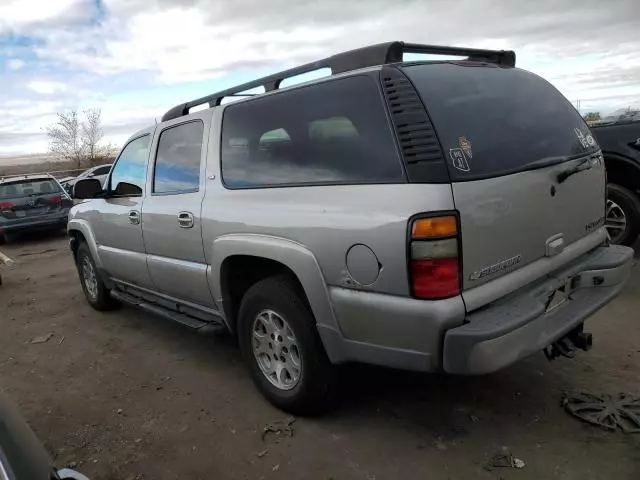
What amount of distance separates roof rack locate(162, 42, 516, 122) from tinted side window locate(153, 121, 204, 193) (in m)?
0.27

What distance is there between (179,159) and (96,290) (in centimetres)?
250

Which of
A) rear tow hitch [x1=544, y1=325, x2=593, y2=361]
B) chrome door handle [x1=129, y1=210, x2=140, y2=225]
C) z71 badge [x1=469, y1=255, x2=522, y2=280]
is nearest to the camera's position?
z71 badge [x1=469, y1=255, x2=522, y2=280]

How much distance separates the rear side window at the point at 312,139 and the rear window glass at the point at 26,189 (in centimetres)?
1048

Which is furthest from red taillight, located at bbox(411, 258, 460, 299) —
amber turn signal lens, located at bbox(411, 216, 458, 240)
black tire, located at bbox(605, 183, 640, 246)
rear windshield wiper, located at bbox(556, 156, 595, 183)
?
black tire, located at bbox(605, 183, 640, 246)

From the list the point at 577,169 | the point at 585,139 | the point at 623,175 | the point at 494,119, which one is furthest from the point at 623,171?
the point at 494,119

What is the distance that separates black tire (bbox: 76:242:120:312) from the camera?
5859 mm

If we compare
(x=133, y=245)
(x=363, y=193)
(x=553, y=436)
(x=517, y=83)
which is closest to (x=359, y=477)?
(x=553, y=436)

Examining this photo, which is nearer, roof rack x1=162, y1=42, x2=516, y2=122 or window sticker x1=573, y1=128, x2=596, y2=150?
roof rack x1=162, y1=42, x2=516, y2=122

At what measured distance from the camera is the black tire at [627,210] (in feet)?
19.6

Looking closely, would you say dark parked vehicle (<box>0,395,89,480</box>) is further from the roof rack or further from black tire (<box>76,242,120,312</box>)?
black tire (<box>76,242,120,312</box>)

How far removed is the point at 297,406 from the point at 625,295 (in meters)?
3.49

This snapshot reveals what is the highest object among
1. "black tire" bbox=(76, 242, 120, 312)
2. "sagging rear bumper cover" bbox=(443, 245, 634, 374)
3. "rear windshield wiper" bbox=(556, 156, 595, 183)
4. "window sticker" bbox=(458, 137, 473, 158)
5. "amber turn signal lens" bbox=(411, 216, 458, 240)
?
"window sticker" bbox=(458, 137, 473, 158)

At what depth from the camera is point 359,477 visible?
2.81 m

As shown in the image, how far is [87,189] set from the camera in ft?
17.5
